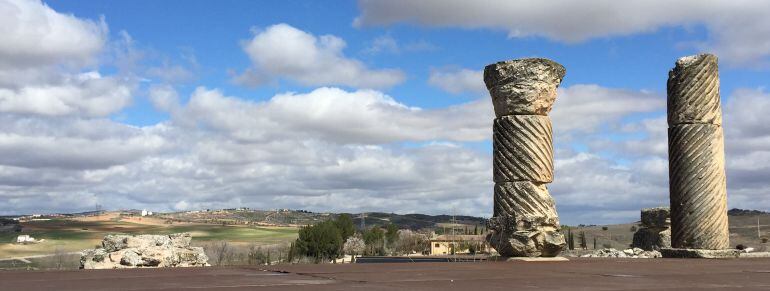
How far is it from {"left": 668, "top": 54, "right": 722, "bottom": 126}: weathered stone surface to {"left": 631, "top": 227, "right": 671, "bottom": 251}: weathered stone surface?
7469mm

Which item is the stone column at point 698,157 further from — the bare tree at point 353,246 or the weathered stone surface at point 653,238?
the bare tree at point 353,246

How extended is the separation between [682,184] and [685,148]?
0.55m

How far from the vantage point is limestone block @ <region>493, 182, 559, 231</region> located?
9711 mm

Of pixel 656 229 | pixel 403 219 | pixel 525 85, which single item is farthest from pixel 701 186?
pixel 403 219

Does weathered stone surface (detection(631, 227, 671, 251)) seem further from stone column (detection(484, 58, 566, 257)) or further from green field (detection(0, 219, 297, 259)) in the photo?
green field (detection(0, 219, 297, 259))

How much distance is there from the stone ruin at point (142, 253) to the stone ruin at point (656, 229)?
11458 millimetres

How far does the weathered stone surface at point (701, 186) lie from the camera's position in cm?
1098

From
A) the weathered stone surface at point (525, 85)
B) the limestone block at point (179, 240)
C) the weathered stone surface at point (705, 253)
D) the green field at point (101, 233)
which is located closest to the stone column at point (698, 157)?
the weathered stone surface at point (705, 253)

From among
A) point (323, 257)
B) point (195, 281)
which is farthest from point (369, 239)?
point (195, 281)

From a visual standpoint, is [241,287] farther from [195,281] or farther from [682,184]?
[682,184]

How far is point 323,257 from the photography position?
141 feet

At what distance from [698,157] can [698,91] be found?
3.33 feet

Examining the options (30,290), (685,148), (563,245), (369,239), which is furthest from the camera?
(369,239)

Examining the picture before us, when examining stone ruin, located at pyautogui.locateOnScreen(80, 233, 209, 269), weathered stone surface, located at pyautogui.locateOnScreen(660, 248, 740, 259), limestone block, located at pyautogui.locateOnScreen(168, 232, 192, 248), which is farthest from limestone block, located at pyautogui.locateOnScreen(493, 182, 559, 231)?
limestone block, located at pyautogui.locateOnScreen(168, 232, 192, 248)
